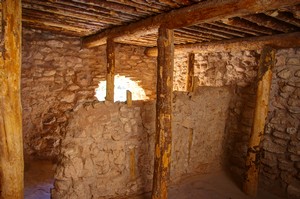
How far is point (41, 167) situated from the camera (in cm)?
480

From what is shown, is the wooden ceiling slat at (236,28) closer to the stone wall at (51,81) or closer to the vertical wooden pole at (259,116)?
the vertical wooden pole at (259,116)

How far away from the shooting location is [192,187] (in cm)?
402

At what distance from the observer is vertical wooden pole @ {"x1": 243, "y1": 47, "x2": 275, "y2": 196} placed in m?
3.74

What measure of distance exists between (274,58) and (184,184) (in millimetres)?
2668

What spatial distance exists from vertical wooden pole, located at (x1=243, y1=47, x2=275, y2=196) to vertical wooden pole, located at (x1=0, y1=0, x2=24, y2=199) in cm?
349

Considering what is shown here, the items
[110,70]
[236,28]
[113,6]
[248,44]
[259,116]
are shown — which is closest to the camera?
[113,6]

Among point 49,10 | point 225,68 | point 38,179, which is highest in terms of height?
point 49,10

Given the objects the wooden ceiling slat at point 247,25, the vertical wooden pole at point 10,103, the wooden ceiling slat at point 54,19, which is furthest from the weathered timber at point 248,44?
the vertical wooden pole at point 10,103

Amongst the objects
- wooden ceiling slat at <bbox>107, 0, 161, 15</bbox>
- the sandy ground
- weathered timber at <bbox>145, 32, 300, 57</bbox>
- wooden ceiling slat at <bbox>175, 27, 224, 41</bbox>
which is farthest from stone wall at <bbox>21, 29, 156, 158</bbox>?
wooden ceiling slat at <bbox>107, 0, 161, 15</bbox>

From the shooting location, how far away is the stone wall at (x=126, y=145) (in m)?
3.06

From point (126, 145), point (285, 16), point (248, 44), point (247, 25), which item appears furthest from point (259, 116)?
point (126, 145)

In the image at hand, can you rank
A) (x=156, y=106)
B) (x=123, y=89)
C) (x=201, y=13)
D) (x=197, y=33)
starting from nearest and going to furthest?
1. (x=201, y=13)
2. (x=156, y=106)
3. (x=197, y=33)
4. (x=123, y=89)

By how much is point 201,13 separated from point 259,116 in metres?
2.20

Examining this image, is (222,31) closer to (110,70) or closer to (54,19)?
(110,70)
